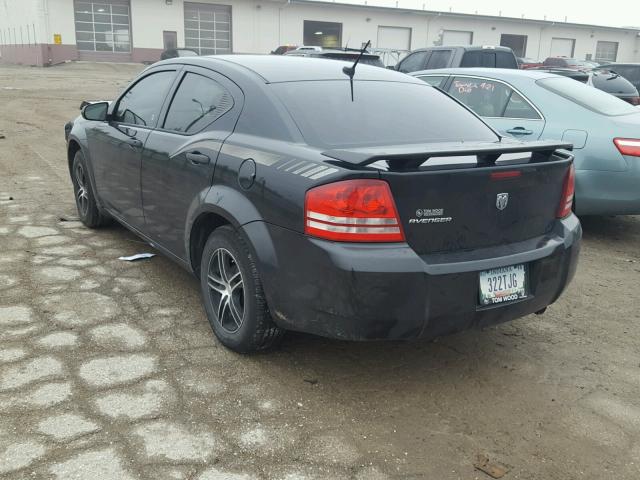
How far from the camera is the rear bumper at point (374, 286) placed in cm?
269

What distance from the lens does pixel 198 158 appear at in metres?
3.57

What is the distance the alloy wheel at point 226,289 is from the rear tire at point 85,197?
2262 mm

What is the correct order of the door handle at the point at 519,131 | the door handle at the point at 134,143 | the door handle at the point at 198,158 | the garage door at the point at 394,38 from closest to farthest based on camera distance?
the door handle at the point at 198,158 < the door handle at the point at 134,143 < the door handle at the point at 519,131 < the garage door at the point at 394,38

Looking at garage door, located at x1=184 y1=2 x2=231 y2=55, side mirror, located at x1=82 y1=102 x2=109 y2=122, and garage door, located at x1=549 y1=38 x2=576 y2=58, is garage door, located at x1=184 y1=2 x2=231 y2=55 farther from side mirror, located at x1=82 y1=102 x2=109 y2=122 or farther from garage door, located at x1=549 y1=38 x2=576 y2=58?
side mirror, located at x1=82 y1=102 x2=109 y2=122

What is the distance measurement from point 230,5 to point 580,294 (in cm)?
3900

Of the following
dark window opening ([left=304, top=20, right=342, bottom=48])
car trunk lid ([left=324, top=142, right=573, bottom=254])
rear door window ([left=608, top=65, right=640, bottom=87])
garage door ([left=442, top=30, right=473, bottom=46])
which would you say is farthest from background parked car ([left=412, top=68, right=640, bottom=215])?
garage door ([left=442, top=30, right=473, bottom=46])

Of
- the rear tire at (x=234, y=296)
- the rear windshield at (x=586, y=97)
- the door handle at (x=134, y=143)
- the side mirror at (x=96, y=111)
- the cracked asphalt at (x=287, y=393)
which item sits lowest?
the cracked asphalt at (x=287, y=393)

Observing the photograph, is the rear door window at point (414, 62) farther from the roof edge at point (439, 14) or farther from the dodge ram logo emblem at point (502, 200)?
the roof edge at point (439, 14)

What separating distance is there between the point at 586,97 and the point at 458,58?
250 inches

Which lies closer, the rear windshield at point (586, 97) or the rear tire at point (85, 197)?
the rear tire at point (85, 197)

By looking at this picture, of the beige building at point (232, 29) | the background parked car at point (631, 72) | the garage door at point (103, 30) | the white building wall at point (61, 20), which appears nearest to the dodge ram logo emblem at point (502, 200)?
the background parked car at point (631, 72)

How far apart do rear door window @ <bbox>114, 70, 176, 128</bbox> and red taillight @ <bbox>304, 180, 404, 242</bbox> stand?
2.00 metres

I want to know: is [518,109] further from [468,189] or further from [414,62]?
[414,62]

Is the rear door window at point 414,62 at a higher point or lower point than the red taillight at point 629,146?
higher
